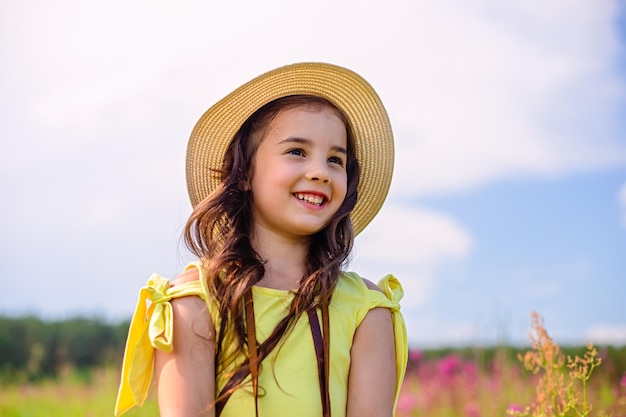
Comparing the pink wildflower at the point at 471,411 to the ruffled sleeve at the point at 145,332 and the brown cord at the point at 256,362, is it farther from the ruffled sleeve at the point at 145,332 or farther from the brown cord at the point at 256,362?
the ruffled sleeve at the point at 145,332

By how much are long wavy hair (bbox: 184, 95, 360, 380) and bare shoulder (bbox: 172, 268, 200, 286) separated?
4 centimetres

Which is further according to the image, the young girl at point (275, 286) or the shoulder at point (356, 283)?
the shoulder at point (356, 283)

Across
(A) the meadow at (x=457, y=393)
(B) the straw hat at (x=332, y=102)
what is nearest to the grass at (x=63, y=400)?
(A) the meadow at (x=457, y=393)

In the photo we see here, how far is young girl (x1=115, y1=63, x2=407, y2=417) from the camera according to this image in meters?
2.44

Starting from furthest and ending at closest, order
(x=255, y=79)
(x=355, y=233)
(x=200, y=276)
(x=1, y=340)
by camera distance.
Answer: (x=1, y=340), (x=355, y=233), (x=255, y=79), (x=200, y=276)

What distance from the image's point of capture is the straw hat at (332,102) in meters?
2.82

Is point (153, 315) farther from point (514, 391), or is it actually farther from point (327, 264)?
point (514, 391)

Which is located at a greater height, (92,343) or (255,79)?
(255,79)

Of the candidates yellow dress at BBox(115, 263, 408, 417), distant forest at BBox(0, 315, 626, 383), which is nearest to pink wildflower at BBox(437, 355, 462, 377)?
yellow dress at BBox(115, 263, 408, 417)

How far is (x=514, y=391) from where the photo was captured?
614cm

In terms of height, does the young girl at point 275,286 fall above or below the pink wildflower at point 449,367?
above

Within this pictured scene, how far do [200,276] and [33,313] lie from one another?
36.9 ft

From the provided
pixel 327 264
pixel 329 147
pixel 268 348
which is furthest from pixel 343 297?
pixel 329 147

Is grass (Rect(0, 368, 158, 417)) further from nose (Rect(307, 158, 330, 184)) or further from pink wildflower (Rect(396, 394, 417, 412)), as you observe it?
nose (Rect(307, 158, 330, 184))
